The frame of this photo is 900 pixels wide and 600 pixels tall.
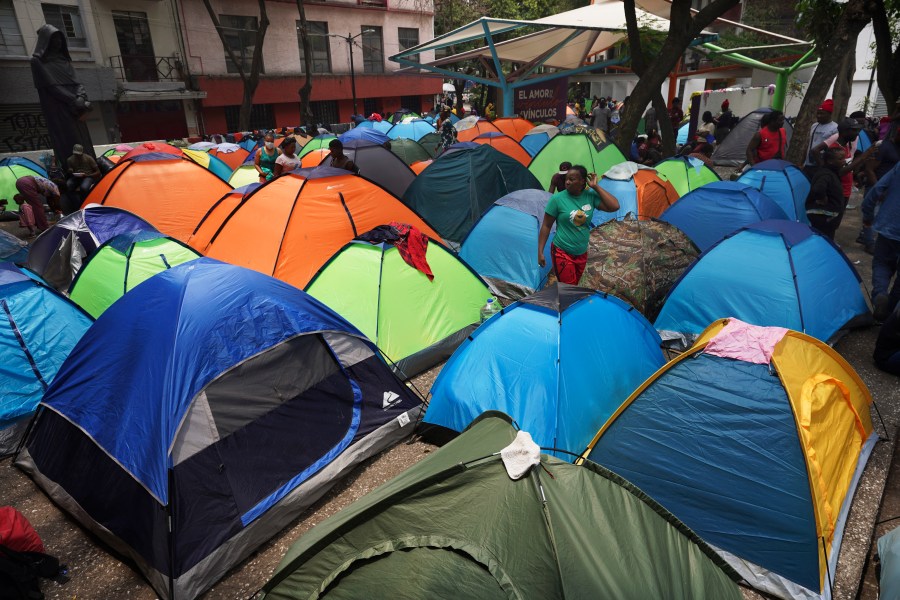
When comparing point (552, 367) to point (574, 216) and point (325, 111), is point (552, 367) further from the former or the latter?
point (325, 111)

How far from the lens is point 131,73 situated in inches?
904

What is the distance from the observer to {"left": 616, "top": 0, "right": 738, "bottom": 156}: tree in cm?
1009

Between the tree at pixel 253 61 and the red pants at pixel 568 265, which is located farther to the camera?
the tree at pixel 253 61

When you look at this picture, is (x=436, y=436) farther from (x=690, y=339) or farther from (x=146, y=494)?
(x=690, y=339)

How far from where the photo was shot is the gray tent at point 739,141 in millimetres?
13906

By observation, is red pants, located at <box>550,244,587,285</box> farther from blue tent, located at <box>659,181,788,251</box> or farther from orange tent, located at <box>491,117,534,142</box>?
orange tent, located at <box>491,117,534,142</box>

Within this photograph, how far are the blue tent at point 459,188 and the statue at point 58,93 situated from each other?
Result: 662 centimetres

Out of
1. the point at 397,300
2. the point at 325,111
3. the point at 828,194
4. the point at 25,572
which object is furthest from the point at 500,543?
the point at 325,111

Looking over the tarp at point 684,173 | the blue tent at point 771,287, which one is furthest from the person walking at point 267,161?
the blue tent at point 771,287

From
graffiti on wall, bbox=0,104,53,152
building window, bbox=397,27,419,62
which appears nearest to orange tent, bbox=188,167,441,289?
graffiti on wall, bbox=0,104,53,152

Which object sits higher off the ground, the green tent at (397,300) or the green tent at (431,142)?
the green tent at (431,142)

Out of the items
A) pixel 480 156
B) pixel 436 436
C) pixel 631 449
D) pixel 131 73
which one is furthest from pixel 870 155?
pixel 131 73

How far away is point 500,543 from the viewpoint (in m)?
2.12

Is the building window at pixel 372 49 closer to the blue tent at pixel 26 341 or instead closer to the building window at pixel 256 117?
the building window at pixel 256 117
